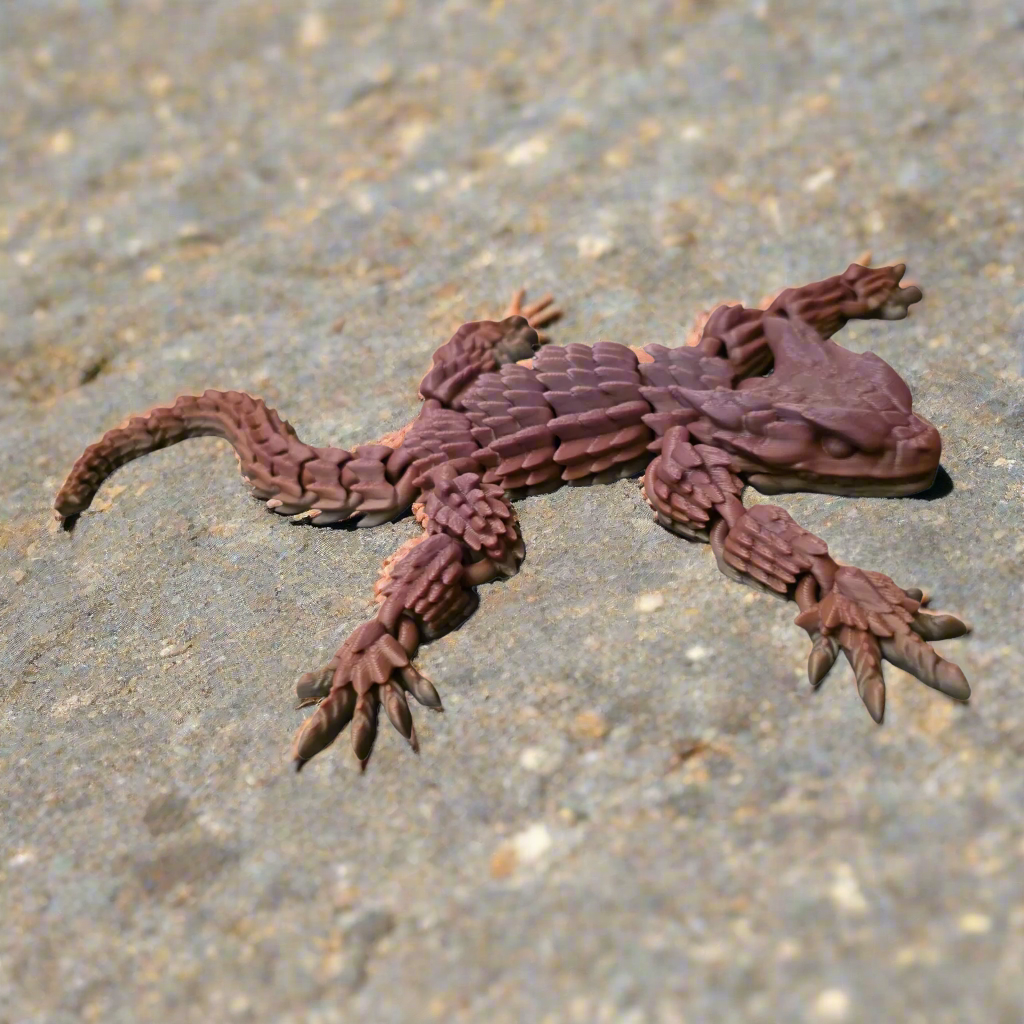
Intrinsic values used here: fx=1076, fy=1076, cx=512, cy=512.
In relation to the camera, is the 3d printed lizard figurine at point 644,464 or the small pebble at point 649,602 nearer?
the 3d printed lizard figurine at point 644,464

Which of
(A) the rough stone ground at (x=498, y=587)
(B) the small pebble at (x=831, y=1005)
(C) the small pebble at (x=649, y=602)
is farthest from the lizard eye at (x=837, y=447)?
(B) the small pebble at (x=831, y=1005)

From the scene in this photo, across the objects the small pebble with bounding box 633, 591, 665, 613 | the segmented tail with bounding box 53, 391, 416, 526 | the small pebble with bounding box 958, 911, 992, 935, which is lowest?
the small pebble with bounding box 958, 911, 992, 935

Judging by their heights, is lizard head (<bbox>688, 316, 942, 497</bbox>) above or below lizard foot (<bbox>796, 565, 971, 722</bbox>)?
above

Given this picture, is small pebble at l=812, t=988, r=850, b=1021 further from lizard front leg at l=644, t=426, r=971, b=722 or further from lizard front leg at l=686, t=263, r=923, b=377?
lizard front leg at l=686, t=263, r=923, b=377

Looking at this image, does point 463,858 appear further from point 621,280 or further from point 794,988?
point 621,280

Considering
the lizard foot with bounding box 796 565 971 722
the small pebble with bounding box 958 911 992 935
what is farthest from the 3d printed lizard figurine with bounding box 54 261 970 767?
the small pebble with bounding box 958 911 992 935

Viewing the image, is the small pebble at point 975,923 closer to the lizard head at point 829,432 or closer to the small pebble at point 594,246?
the lizard head at point 829,432

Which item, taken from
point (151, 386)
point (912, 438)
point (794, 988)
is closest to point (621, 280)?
point (912, 438)
